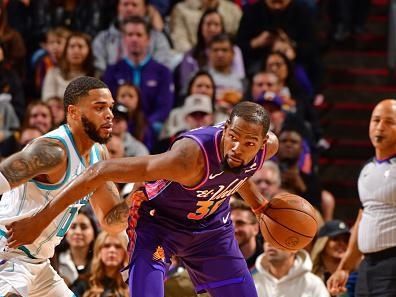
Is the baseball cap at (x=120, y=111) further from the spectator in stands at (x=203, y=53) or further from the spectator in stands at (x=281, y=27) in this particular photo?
the spectator in stands at (x=281, y=27)

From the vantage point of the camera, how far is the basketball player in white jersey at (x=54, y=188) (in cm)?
529

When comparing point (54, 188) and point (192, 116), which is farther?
point (192, 116)

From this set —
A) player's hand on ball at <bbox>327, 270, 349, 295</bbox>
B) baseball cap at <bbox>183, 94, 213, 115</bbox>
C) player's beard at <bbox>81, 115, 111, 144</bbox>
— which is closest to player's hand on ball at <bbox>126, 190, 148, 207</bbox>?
player's beard at <bbox>81, 115, 111, 144</bbox>

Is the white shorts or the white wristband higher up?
the white wristband

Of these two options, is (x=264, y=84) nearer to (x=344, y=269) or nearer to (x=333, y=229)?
(x=333, y=229)

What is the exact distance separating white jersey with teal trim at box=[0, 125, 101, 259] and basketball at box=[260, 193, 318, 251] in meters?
1.17

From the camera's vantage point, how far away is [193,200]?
5598mm

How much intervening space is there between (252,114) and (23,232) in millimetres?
1376

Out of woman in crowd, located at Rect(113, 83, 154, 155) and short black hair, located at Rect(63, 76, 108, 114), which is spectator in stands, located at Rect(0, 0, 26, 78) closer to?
woman in crowd, located at Rect(113, 83, 154, 155)

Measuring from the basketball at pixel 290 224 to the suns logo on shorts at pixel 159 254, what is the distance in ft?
2.23

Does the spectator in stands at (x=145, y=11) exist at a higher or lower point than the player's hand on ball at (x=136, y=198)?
higher

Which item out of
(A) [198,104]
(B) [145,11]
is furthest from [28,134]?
(B) [145,11]

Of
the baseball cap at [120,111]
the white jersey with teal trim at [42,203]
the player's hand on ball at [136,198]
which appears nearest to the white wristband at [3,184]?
the white jersey with teal trim at [42,203]

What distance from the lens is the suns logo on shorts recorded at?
18.4 ft
